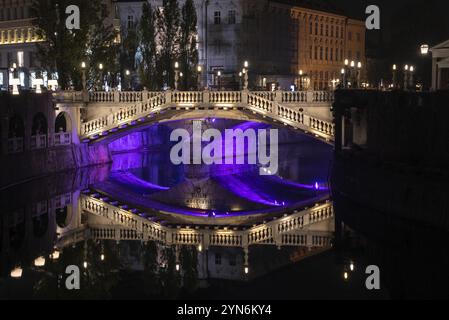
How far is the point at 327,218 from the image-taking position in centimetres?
4059

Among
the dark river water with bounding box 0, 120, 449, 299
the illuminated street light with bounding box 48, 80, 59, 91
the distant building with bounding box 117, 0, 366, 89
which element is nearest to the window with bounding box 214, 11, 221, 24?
the distant building with bounding box 117, 0, 366, 89

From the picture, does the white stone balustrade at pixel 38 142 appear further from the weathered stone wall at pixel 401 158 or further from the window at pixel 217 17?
the window at pixel 217 17

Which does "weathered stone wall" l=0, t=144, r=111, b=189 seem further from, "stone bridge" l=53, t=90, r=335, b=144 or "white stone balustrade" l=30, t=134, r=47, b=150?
"stone bridge" l=53, t=90, r=335, b=144

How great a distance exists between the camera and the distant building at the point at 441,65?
5800 cm

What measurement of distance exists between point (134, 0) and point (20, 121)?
41.9 metres

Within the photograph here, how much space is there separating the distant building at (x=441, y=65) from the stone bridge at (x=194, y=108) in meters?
8.33

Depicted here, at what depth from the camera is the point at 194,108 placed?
5541 centimetres

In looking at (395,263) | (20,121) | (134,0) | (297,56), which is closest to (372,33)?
(297,56)

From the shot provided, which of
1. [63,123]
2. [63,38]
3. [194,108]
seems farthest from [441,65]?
[63,38]

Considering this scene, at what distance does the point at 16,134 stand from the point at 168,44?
61.3ft

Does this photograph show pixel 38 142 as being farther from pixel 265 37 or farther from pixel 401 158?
pixel 265 37

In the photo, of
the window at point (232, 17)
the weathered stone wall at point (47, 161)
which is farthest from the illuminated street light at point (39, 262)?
the window at point (232, 17)

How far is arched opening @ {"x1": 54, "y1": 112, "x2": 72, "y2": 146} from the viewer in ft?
184
